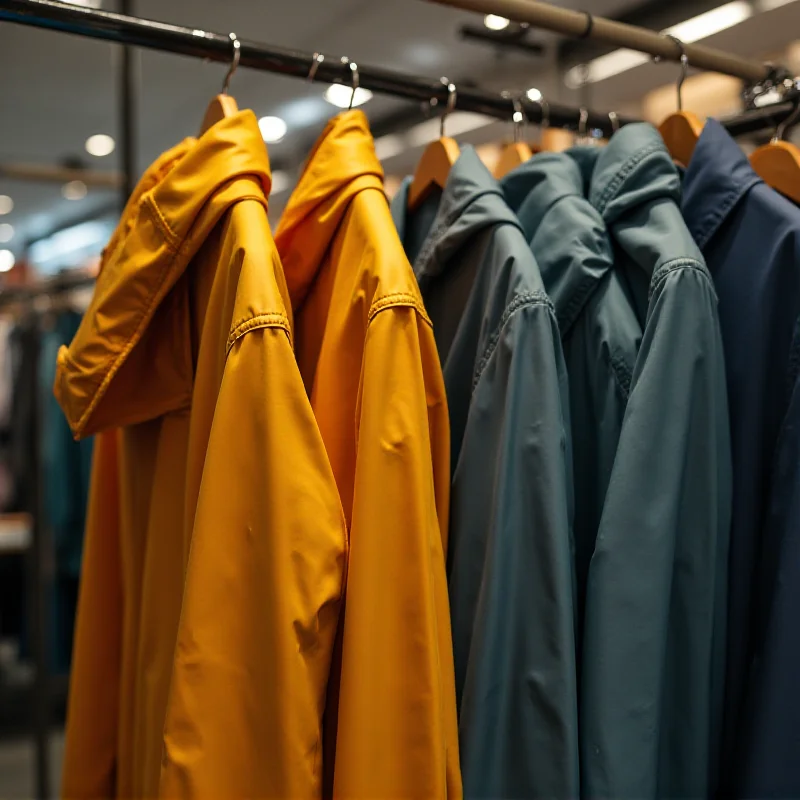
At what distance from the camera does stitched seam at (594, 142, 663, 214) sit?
777 mm

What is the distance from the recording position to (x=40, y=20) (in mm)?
703

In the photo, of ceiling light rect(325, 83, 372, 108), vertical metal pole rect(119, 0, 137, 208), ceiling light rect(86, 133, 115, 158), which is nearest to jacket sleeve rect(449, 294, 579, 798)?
vertical metal pole rect(119, 0, 137, 208)

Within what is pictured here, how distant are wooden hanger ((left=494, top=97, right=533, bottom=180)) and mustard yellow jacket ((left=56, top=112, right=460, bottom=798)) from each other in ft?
0.85

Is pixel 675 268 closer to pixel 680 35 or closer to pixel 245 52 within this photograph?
pixel 245 52

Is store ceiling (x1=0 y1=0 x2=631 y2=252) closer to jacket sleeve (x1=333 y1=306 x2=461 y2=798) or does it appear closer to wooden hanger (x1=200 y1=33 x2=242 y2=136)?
wooden hanger (x1=200 y1=33 x2=242 y2=136)

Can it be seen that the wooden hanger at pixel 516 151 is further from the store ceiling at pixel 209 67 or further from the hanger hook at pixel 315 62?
the store ceiling at pixel 209 67

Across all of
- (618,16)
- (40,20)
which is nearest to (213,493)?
(40,20)

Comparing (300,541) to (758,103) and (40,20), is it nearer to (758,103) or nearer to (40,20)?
(40,20)

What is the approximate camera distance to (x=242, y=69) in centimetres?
275

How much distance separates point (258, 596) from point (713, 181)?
60 cm

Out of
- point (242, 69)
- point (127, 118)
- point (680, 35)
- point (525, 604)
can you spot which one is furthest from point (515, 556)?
point (242, 69)

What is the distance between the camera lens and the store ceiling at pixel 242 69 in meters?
2.27

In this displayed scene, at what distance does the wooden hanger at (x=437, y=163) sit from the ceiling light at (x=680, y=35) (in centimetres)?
105

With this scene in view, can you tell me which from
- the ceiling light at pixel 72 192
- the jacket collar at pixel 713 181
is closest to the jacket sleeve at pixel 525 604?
the jacket collar at pixel 713 181
